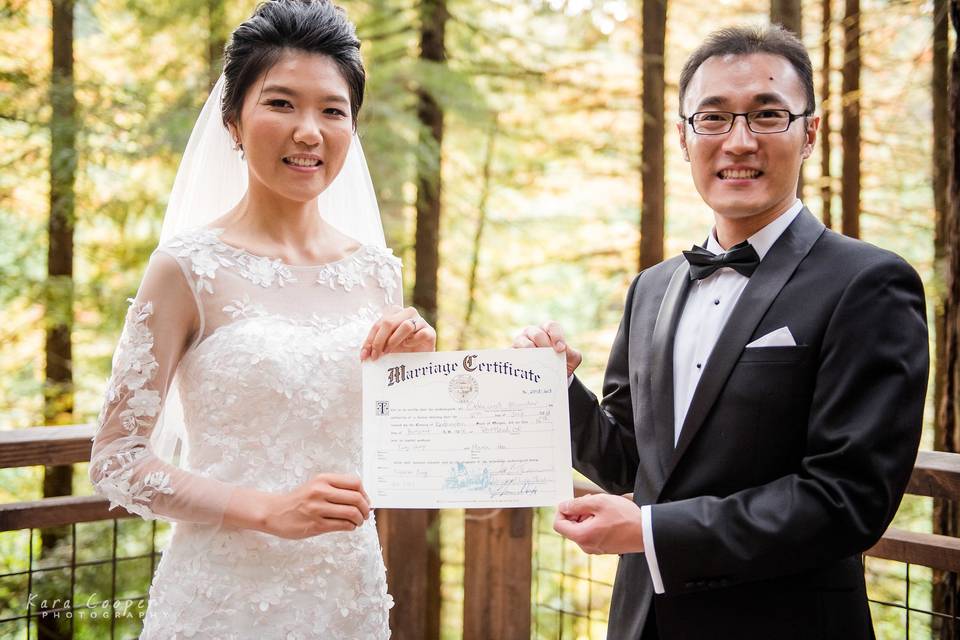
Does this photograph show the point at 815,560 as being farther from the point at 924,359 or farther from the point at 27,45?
the point at 27,45

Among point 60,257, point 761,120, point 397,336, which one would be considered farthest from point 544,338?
point 60,257

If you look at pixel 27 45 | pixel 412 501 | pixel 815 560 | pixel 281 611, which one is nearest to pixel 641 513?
pixel 815 560

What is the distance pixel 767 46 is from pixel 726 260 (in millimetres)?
578

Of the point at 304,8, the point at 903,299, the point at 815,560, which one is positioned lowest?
the point at 815,560

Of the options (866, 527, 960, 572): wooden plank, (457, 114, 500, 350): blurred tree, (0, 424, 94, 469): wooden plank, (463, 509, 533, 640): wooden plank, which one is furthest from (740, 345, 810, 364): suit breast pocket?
(457, 114, 500, 350): blurred tree

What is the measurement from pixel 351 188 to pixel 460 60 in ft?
21.7

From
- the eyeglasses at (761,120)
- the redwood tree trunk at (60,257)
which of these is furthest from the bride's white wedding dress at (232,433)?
the redwood tree trunk at (60,257)

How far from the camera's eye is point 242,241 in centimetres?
237

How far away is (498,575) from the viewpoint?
335 centimetres

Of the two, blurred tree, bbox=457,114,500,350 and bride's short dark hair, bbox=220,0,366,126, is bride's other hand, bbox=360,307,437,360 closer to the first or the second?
bride's short dark hair, bbox=220,0,366,126

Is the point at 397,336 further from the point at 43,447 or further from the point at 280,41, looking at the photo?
the point at 43,447

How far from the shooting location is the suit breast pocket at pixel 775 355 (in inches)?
71.1

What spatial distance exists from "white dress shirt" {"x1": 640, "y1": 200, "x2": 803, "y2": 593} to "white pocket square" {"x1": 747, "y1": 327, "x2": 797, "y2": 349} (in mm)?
123

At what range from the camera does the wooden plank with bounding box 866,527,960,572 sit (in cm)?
247
